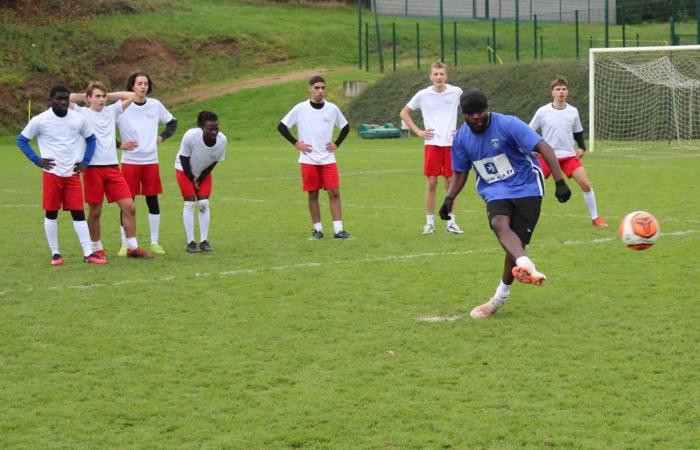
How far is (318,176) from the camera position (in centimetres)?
1450

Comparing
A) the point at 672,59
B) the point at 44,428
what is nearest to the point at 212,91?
the point at 672,59

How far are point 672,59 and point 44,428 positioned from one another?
31.0 metres

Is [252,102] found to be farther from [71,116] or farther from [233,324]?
[233,324]

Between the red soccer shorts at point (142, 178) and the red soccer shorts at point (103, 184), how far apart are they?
369 mm

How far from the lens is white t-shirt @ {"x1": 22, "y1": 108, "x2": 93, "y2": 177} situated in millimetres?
12398

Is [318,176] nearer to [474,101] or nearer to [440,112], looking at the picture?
[440,112]

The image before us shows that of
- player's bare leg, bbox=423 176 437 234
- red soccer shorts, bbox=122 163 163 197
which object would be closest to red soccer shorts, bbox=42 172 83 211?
red soccer shorts, bbox=122 163 163 197

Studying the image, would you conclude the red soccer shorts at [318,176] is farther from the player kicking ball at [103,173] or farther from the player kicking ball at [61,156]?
the player kicking ball at [61,156]

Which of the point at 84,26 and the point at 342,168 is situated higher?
the point at 84,26

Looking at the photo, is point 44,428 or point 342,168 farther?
point 342,168

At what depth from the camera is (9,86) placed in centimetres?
4791

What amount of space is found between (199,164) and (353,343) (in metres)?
5.43

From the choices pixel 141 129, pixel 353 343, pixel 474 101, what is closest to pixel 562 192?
pixel 474 101

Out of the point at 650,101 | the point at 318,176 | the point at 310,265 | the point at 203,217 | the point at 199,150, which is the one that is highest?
the point at 199,150
